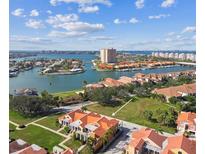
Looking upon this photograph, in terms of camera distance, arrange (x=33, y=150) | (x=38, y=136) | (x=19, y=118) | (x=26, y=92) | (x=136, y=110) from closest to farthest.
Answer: (x=33, y=150), (x=38, y=136), (x=19, y=118), (x=26, y=92), (x=136, y=110)

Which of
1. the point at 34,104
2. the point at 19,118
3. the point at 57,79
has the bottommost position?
the point at 19,118

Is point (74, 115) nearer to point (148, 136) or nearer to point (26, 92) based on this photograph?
point (26, 92)

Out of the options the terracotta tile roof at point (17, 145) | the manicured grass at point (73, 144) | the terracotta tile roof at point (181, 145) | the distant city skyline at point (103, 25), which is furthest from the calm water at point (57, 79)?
the terracotta tile roof at point (181, 145)

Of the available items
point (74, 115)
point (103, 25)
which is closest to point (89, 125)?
point (74, 115)

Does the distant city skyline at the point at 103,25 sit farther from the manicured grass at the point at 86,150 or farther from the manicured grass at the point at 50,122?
the manicured grass at the point at 86,150

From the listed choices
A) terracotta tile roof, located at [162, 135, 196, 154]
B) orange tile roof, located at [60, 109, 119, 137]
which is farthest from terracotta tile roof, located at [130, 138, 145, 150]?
orange tile roof, located at [60, 109, 119, 137]

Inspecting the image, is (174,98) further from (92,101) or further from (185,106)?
(92,101)
